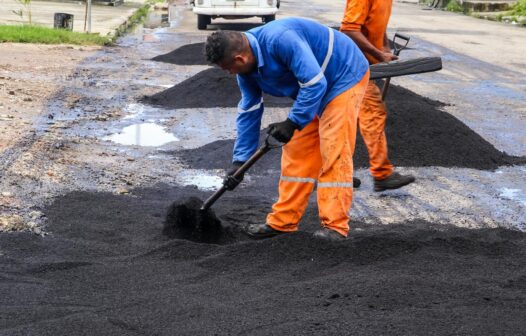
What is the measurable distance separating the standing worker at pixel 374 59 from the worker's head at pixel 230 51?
2.11 m

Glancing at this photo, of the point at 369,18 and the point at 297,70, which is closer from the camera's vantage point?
the point at 297,70

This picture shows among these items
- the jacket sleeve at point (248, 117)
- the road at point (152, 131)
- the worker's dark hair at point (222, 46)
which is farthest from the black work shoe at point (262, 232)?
the worker's dark hair at point (222, 46)

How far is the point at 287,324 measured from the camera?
4.21 metres

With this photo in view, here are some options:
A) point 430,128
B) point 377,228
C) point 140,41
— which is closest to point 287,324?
point 377,228

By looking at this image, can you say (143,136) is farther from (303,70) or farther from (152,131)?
(303,70)

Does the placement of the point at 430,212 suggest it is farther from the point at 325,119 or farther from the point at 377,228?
the point at 325,119

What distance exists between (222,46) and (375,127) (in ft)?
8.63

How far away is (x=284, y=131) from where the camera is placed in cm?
544

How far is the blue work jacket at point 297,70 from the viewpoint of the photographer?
17.4 feet

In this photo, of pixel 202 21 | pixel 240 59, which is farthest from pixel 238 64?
pixel 202 21

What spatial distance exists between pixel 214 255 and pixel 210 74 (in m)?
7.39

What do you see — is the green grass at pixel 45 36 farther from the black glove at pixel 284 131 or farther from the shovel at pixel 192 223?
the black glove at pixel 284 131

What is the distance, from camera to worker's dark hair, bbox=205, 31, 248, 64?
17.1ft

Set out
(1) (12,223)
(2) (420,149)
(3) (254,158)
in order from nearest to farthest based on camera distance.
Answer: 1. (3) (254,158)
2. (1) (12,223)
3. (2) (420,149)
